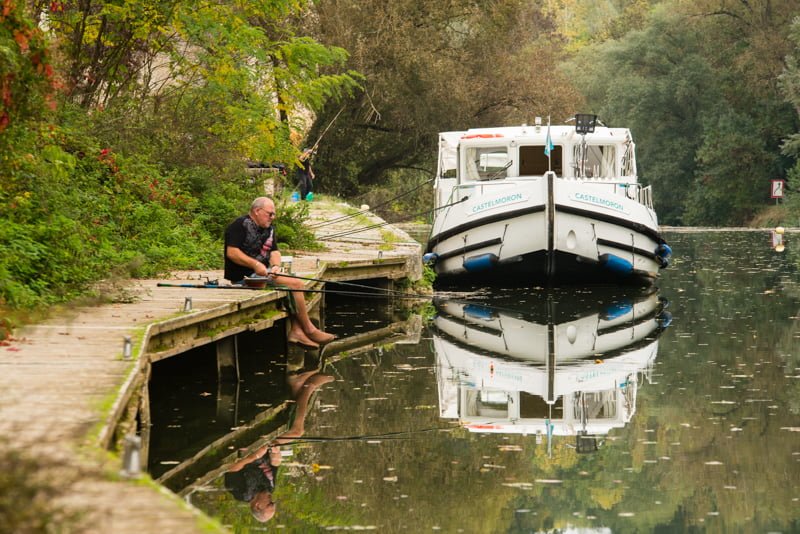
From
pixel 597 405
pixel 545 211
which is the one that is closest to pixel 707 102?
pixel 545 211

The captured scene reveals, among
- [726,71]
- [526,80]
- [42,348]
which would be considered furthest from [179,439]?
[726,71]

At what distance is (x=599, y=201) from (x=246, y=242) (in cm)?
952

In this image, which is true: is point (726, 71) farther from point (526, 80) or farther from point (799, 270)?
point (799, 270)

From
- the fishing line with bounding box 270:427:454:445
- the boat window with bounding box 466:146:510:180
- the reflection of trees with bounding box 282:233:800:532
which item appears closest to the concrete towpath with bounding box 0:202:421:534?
the fishing line with bounding box 270:427:454:445

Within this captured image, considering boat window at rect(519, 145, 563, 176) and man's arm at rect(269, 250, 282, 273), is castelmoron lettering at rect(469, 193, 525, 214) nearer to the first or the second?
boat window at rect(519, 145, 563, 176)

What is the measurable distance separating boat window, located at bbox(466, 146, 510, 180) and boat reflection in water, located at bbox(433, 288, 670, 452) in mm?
3352

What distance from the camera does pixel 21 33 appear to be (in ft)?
31.4

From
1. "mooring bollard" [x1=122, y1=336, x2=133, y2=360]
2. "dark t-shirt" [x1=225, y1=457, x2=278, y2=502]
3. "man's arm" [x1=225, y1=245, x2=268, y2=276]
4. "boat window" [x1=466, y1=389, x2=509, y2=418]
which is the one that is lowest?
"dark t-shirt" [x1=225, y1=457, x2=278, y2=502]

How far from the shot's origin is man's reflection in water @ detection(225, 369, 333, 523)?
26.4 ft

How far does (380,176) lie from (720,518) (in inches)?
1487

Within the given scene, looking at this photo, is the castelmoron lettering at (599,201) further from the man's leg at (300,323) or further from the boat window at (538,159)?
the man's leg at (300,323)

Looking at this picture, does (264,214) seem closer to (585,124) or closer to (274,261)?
(274,261)

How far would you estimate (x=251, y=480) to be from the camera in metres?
8.66

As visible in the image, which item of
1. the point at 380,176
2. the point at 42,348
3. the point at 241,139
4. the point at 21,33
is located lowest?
the point at 42,348
